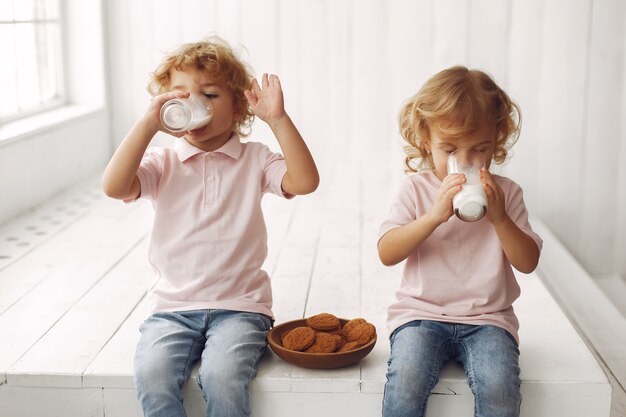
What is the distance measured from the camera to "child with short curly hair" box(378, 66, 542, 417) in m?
1.61

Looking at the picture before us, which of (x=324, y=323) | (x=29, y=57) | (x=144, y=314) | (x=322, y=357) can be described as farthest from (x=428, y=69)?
(x=322, y=357)

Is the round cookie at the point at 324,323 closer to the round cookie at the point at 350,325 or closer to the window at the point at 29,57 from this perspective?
the round cookie at the point at 350,325

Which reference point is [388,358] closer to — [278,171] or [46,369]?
[278,171]

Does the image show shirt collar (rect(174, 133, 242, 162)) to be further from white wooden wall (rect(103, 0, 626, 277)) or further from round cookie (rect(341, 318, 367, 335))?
white wooden wall (rect(103, 0, 626, 277))

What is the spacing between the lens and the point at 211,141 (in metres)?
1.84

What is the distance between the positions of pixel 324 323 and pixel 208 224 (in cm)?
31

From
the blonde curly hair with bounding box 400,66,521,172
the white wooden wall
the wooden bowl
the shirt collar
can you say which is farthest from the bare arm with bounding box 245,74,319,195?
the white wooden wall

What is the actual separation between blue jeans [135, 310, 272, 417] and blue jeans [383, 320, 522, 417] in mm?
270

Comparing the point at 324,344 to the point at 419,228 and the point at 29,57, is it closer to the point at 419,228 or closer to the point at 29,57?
the point at 419,228

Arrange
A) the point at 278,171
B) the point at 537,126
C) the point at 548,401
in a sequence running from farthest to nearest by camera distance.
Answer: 1. the point at 537,126
2. the point at 278,171
3. the point at 548,401

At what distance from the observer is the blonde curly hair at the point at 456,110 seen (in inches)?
66.1

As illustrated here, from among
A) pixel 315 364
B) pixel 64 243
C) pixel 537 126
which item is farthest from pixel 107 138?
pixel 315 364

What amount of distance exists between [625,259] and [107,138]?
7.45 ft

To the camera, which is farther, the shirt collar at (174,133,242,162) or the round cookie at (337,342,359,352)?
the shirt collar at (174,133,242,162)
